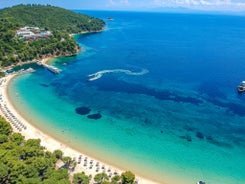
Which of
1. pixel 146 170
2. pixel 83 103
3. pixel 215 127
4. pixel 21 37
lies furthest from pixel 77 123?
pixel 21 37

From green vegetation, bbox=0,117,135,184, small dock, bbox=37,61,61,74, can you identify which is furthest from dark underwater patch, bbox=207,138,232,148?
small dock, bbox=37,61,61,74

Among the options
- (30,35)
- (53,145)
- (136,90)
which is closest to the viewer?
(53,145)

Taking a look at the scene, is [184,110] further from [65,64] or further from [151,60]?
[65,64]

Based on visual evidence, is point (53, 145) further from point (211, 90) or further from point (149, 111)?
point (211, 90)

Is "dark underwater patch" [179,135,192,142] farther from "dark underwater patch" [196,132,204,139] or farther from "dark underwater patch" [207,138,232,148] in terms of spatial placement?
"dark underwater patch" [207,138,232,148]

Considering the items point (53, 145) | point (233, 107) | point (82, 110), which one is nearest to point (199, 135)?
point (233, 107)
